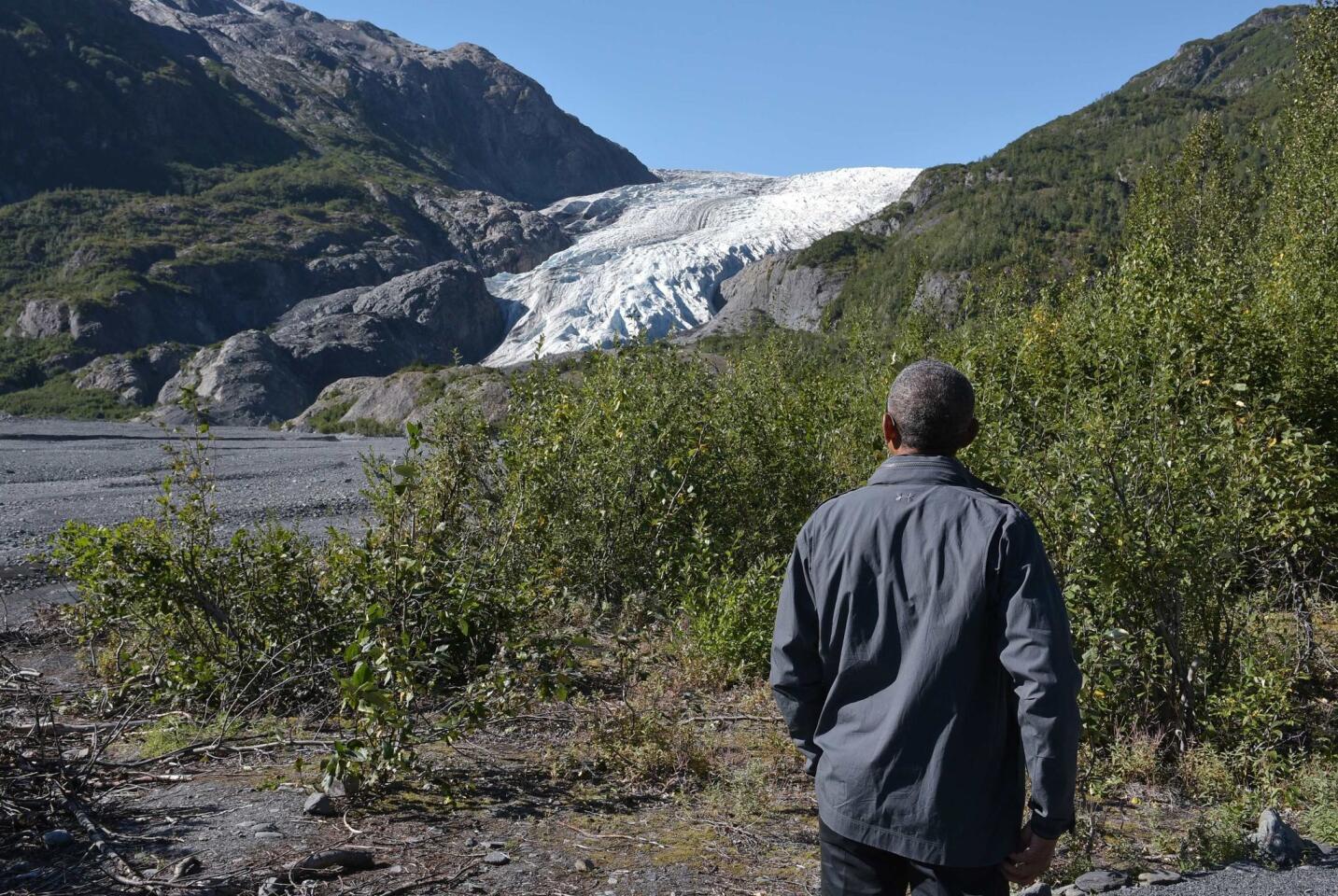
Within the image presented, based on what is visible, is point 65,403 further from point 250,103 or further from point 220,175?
point 250,103

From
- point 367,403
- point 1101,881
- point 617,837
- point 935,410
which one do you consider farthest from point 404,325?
point 935,410

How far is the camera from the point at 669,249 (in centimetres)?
10044

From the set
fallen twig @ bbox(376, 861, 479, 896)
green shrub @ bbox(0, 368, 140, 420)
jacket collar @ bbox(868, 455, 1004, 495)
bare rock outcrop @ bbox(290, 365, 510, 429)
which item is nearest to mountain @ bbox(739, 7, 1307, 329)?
bare rock outcrop @ bbox(290, 365, 510, 429)

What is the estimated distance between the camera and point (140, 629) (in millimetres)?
5965

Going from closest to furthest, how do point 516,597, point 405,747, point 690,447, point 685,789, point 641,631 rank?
point 405,747
point 685,789
point 516,597
point 641,631
point 690,447

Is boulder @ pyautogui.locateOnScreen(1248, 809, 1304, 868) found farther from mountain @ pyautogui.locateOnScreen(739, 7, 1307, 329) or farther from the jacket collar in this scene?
mountain @ pyautogui.locateOnScreen(739, 7, 1307, 329)

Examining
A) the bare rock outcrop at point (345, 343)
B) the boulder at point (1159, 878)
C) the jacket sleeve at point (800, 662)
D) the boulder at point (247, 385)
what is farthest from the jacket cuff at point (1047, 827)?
the boulder at point (247, 385)

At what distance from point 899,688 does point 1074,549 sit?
284 cm

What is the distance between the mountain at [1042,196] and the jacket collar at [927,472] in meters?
31.3

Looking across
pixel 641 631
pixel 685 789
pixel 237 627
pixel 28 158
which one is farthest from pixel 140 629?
pixel 28 158

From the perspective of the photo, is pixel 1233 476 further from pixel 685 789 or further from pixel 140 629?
pixel 140 629

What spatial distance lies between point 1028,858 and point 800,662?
26.7 inches

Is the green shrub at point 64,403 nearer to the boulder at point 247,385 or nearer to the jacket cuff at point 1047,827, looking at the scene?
the boulder at point 247,385

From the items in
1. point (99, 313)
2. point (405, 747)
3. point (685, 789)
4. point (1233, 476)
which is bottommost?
point (685, 789)
